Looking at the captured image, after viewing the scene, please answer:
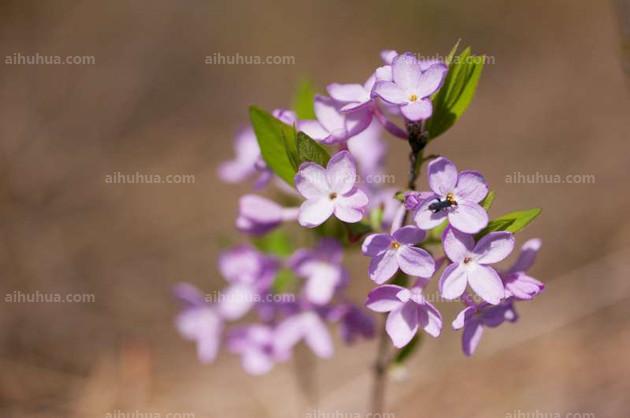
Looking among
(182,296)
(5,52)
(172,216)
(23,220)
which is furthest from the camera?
(5,52)

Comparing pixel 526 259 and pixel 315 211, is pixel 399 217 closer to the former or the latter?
pixel 315 211

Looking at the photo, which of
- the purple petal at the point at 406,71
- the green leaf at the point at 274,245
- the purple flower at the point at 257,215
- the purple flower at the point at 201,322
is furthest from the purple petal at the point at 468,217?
the purple flower at the point at 201,322

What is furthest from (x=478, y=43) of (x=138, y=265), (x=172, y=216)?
(x=138, y=265)

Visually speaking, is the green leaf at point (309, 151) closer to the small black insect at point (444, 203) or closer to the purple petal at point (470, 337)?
the small black insect at point (444, 203)

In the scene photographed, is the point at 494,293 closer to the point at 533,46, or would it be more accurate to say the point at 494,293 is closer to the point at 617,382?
the point at 617,382

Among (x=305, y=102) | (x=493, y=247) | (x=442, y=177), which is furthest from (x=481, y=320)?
(x=305, y=102)

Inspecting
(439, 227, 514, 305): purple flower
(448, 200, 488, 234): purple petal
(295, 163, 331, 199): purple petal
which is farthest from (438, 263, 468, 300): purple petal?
(295, 163, 331, 199): purple petal
